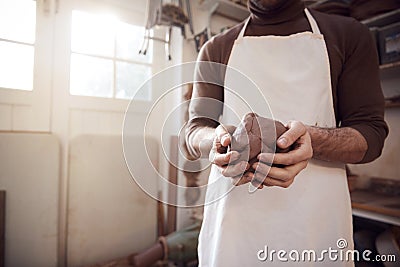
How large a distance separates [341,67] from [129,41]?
0.87 meters

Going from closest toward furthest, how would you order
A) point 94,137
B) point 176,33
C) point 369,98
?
point 369,98, point 94,137, point 176,33

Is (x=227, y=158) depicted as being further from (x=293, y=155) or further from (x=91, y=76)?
(x=91, y=76)

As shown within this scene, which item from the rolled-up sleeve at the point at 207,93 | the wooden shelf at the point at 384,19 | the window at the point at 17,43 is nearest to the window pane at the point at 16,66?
the window at the point at 17,43

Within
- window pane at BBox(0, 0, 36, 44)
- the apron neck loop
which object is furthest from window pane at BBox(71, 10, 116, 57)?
the apron neck loop

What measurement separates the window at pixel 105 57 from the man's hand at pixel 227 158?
795mm

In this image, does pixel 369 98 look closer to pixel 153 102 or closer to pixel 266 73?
pixel 266 73

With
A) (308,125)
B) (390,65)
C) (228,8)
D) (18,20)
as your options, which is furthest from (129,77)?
(390,65)

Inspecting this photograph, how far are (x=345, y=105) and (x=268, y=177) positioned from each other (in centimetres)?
26

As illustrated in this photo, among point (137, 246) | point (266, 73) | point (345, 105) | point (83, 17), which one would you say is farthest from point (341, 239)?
point (83, 17)

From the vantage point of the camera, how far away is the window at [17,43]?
750mm

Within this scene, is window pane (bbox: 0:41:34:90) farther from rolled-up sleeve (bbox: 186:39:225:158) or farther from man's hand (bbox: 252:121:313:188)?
man's hand (bbox: 252:121:313:188)

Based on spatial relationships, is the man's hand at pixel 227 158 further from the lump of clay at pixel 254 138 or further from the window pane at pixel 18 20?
the window pane at pixel 18 20

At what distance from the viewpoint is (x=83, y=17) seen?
0.92 meters

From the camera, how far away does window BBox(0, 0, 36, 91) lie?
750 mm
